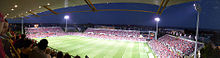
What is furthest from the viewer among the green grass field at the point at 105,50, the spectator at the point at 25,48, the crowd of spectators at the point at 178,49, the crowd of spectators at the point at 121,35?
the crowd of spectators at the point at 121,35

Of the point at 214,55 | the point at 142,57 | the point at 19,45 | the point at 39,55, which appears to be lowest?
the point at 142,57

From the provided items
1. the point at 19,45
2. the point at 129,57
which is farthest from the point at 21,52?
the point at 129,57

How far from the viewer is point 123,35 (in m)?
35.3

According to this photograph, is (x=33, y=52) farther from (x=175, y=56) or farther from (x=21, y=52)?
(x=175, y=56)

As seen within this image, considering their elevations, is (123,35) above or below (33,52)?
below

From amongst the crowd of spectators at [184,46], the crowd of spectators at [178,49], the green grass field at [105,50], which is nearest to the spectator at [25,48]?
the crowd of spectators at [178,49]

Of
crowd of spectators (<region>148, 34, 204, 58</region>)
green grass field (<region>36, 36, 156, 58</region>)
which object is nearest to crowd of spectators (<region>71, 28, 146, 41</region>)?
green grass field (<region>36, 36, 156, 58</region>)

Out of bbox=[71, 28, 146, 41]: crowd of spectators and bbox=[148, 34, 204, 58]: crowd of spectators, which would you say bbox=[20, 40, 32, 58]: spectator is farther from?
bbox=[71, 28, 146, 41]: crowd of spectators

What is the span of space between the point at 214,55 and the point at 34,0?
17.9 meters

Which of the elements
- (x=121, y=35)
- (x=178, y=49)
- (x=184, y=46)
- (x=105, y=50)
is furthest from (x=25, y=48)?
(x=121, y=35)

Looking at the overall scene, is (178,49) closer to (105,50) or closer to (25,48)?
(105,50)

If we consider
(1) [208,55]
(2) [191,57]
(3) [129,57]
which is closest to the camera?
(2) [191,57]

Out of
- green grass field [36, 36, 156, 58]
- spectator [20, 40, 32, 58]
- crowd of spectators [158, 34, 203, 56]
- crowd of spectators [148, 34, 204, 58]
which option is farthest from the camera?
green grass field [36, 36, 156, 58]

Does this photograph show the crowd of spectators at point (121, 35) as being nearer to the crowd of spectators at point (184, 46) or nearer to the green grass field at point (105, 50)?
the green grass field at point (105, 50)
